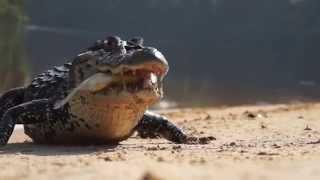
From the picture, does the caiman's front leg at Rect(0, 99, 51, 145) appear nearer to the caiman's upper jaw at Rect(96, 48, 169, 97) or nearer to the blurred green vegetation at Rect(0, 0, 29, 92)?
the caiman's upper jaw at Rect(96, 48, 169, 97)

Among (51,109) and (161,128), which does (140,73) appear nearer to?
(51,109)

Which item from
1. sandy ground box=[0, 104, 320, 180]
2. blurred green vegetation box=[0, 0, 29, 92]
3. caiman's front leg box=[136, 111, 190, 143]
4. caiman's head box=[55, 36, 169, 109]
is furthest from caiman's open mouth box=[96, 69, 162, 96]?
blurred green vegetation box=[0, 0, 29, 92]

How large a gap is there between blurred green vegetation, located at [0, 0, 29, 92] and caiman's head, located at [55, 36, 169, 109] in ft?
48.8

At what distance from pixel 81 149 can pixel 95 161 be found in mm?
1398

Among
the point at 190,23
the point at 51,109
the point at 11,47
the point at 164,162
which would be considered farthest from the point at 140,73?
the point at 190,23

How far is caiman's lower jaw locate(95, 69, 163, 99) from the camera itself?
6805 mm

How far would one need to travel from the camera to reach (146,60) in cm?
657

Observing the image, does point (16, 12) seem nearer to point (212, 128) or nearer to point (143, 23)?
point (212, 128)

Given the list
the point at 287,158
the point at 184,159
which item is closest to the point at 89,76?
the point at 184,159

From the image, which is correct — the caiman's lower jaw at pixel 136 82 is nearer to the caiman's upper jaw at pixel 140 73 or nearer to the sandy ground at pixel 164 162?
the caiman's upper jaw at pixel 140 73

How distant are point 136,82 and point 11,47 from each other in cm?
3433

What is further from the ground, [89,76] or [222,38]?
[222,38]

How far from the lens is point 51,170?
5570 mm

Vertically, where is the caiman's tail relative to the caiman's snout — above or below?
below
